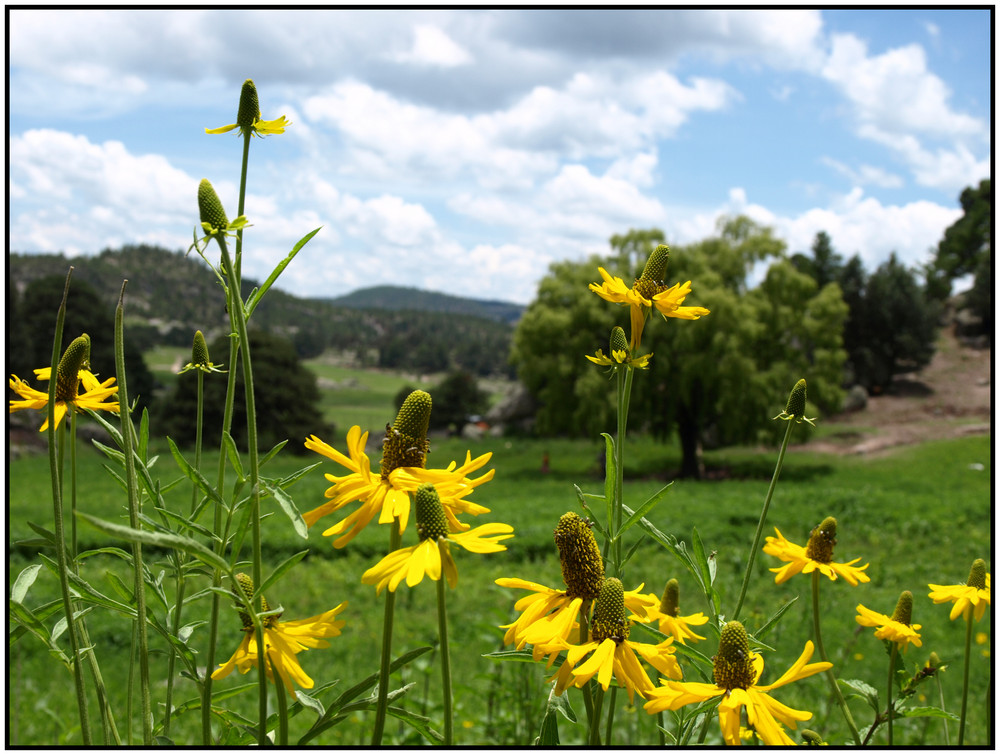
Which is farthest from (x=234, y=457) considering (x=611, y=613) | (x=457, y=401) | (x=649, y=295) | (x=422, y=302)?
(x=422, y=302)

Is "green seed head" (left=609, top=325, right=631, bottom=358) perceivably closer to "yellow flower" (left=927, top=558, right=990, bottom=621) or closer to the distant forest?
"yellow flower" (left=927, top=558, right=990, bottom=621)

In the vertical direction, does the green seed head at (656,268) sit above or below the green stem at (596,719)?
above

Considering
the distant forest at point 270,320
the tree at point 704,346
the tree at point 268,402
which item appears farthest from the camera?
the distant forest at point 270,320

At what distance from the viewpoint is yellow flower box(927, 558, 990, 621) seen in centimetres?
100

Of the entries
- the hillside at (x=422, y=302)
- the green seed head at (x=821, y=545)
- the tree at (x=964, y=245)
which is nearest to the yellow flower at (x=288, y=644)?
the green seed head at (x=821, y=545)

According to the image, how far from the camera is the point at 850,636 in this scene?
535cm

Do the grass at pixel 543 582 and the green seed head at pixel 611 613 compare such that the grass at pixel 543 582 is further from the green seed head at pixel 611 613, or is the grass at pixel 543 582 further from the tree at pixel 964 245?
the tree at pixel 964 245

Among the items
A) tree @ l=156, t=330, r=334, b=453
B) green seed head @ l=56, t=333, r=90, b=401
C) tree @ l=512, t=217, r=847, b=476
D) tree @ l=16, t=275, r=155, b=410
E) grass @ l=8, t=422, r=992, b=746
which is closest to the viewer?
green seed head @ l=56, t=333, r=90, b=401

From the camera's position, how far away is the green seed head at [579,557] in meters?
0.70

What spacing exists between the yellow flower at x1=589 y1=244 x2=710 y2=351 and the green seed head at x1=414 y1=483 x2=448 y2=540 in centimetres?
32

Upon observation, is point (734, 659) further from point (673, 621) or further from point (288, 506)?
point (288, 506)

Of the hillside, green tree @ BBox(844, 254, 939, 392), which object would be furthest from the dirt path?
the hillside

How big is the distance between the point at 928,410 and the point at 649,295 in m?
23.6

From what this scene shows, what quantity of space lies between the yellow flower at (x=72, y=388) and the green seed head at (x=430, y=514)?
1.31 feet
